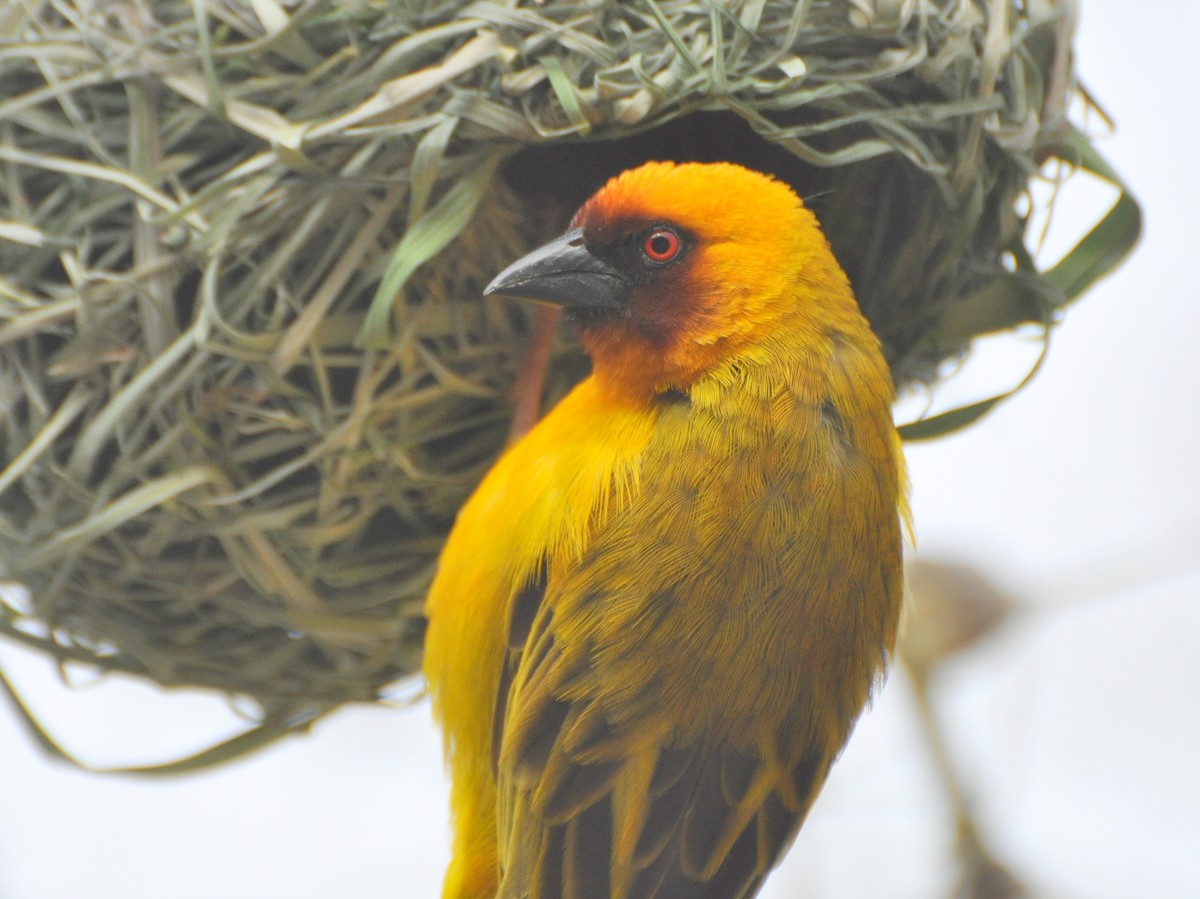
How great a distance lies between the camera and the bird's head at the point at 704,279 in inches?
54.6

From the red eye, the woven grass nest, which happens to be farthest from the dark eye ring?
the woven grass nest

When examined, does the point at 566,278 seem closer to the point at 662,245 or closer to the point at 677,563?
the point at 662,245

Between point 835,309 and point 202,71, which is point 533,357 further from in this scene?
point 202,71

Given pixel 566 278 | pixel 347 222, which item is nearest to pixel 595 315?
pixel 566 278

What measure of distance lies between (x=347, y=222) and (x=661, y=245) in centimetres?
33

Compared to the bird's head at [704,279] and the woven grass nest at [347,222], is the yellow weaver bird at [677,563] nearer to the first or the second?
the bird's head at [704,279]

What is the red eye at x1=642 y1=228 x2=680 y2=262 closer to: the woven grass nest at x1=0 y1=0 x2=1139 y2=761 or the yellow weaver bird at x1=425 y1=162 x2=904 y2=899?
the yellow weaver bird at x1=425 y1=162 x2=904 y2=899

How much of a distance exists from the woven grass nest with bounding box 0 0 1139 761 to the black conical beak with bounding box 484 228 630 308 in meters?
0.08

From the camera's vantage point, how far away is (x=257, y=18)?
4.23 feet

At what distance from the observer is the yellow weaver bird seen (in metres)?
1.26

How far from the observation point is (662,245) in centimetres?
140

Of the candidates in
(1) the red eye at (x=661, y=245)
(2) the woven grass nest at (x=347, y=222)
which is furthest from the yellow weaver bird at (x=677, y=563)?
(2) the woven grass nest at (x=347, y=222)

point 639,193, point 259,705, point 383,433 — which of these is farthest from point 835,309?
point 259,705

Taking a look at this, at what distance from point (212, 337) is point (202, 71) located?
0.26 meters
